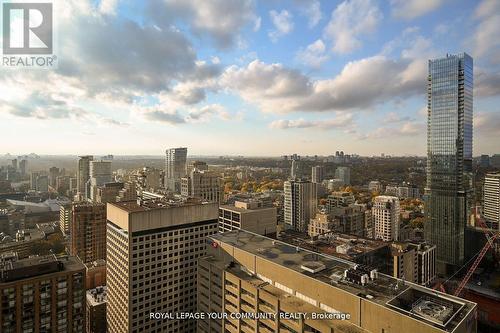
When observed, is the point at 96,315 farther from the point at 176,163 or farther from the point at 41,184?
the point at 41,184

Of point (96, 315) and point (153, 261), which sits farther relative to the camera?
point (96, 315)

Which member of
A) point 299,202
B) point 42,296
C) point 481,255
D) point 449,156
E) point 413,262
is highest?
point 449,156

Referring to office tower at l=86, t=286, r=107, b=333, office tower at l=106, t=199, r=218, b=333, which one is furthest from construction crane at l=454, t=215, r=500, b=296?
office tower at l=86, t=286, r=107, b=333

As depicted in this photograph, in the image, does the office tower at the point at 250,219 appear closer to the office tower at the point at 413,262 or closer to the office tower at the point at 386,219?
the office tower at the point at 413,262

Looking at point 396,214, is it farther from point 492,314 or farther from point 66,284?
point 66,284

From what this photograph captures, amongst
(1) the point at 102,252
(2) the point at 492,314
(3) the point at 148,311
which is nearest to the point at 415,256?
(2) the point at 492,314

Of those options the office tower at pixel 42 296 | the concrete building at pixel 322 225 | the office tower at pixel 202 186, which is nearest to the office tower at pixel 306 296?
the office tower at pixel 42 296

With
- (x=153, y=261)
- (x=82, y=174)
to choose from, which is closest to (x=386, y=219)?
(x=153, y=261)

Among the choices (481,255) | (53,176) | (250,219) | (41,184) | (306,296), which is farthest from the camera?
(53,176)
